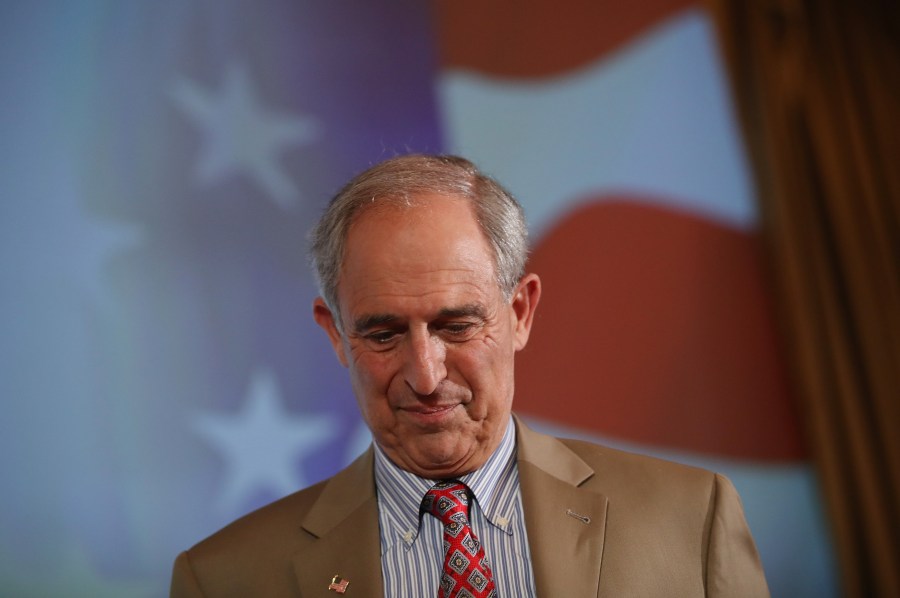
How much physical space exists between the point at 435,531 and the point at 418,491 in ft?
0.25

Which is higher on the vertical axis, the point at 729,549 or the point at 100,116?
the point at 100,116

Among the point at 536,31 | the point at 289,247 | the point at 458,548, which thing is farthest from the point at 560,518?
the point at 536,31

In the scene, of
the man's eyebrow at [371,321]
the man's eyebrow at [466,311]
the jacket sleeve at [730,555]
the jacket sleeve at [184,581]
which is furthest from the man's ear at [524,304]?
the jacket sleeve at [184,581]

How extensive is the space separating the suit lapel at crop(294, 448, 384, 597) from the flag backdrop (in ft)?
3.57

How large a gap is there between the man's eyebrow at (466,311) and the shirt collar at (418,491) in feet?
0.88

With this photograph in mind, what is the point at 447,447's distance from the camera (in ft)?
5.43

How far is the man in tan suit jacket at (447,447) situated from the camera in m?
1.64

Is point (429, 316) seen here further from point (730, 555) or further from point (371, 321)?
point (730, 555)

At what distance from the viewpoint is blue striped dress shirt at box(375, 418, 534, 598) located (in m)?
1.65

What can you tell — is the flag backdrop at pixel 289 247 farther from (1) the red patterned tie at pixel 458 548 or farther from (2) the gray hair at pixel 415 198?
(1) the red patterned tie at pixel 458 548

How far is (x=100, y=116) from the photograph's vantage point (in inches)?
111

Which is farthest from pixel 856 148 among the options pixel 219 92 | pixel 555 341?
pixel 219 92

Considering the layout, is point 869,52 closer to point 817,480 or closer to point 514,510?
point 817,480

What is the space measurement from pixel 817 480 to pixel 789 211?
0.96m
